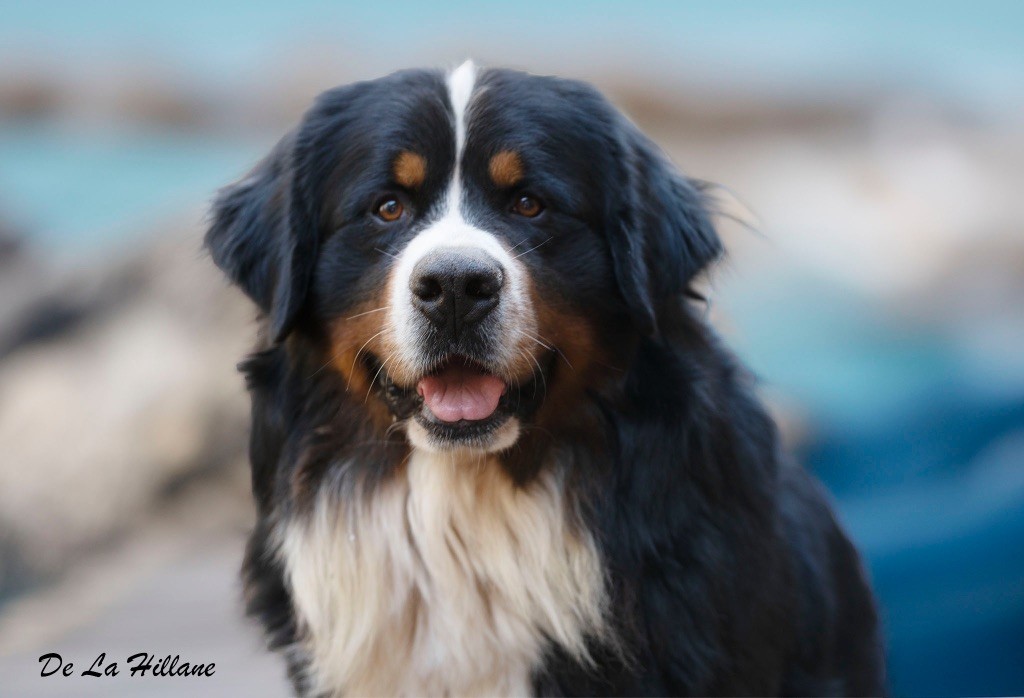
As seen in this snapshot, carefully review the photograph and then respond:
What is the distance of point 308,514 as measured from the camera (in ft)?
8.41

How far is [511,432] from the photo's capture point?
2.39 m

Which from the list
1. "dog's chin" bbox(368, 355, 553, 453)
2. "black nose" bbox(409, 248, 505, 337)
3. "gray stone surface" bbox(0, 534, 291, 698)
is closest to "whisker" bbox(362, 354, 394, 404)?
"dog's chin" bbox(368, 355, 553, 453)

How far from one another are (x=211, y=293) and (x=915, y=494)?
414 cm

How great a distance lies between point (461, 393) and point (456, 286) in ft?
0.90

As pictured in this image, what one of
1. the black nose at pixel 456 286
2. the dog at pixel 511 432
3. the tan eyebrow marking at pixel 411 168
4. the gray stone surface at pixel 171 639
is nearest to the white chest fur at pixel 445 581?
the dog at pixel 511 432

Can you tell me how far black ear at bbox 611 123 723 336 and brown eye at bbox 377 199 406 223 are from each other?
1.62 feet

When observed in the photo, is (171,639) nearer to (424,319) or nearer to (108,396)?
(108,396)

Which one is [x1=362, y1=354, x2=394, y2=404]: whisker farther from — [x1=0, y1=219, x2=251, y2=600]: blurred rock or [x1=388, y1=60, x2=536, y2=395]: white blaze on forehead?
[x1=0, y1=219, x2=251, y2=600]: blurred rock

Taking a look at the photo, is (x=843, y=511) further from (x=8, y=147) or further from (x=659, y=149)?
(x=8, y=147)

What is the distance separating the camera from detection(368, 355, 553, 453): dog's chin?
2.35 metres

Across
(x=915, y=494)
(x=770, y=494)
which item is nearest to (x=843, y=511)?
(x=915, y=494)

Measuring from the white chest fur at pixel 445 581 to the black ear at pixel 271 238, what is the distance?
0.48 meters

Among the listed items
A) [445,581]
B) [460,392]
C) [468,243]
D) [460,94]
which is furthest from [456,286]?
[445,581]

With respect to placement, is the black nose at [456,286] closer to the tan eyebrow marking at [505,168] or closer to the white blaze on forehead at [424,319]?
the white blaze on forehead at [424,319]
